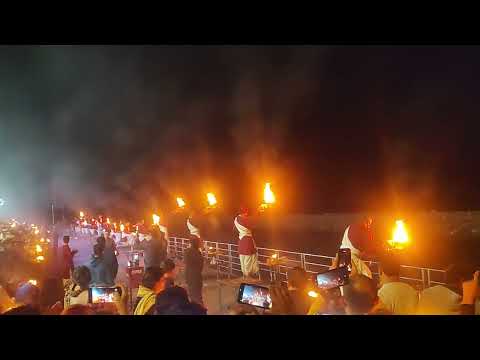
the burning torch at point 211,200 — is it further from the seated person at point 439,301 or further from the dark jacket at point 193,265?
the seated person at point 439,301

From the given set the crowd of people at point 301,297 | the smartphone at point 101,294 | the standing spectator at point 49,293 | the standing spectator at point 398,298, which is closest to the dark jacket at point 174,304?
the crowd of people at point 301,297

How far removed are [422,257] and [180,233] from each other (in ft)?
40.8

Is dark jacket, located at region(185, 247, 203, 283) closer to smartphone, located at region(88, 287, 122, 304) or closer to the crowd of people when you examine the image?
the crowd of people

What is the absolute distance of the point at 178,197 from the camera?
524 cm

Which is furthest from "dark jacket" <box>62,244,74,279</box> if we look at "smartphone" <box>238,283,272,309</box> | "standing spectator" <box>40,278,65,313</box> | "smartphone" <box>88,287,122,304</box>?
"smartphone" <box>238,283,272,309</box>

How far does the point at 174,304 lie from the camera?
93.0 inches

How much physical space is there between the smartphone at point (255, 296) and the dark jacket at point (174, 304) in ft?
1.15

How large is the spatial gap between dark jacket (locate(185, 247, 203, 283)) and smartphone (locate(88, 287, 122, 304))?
4.04 ft

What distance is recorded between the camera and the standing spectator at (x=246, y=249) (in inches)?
190

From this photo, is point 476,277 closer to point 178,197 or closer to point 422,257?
point 178,197

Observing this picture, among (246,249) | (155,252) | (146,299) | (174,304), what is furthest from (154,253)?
(174,304)
